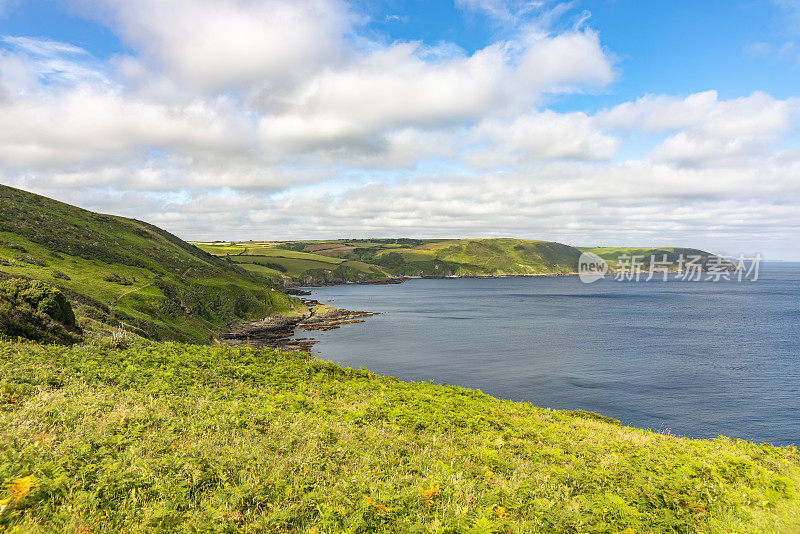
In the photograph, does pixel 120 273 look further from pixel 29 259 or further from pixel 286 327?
pixel 286 327

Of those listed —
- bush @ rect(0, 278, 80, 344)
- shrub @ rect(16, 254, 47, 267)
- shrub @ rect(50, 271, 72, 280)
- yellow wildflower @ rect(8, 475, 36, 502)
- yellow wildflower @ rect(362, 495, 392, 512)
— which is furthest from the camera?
shrub @ rect(16, 254, 47, 267)

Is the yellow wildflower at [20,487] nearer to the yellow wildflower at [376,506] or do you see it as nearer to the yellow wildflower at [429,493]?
the yellow wildflower at [376,506]

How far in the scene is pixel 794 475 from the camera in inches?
617

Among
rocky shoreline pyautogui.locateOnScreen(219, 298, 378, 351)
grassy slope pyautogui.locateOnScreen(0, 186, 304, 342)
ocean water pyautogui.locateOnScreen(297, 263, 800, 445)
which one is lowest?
rocky shoreline pyautogui.locateOnScreen(219, 298, 378, 351)

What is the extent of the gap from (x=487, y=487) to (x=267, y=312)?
11698 cm

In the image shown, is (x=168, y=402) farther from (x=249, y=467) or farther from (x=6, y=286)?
(x=6, y=286)

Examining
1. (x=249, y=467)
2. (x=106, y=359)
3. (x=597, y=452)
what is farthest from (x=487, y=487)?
(x=106, y=359)

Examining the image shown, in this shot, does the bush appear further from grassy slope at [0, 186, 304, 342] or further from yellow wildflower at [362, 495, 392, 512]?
yellow wildflower at [362, 495, 392, 512]

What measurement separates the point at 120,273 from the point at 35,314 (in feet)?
228

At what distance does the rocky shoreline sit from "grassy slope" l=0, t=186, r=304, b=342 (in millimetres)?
4509

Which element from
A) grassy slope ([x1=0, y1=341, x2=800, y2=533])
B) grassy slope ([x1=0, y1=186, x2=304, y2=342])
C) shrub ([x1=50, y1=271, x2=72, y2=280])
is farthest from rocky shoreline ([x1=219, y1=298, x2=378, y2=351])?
grassy slope ([x1=0, y1=341, x2=800, y2=533])

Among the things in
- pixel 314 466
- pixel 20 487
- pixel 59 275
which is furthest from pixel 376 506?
pixel 59 275

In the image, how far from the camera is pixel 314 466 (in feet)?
35.3

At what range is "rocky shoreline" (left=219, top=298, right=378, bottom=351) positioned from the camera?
88.7 meters
